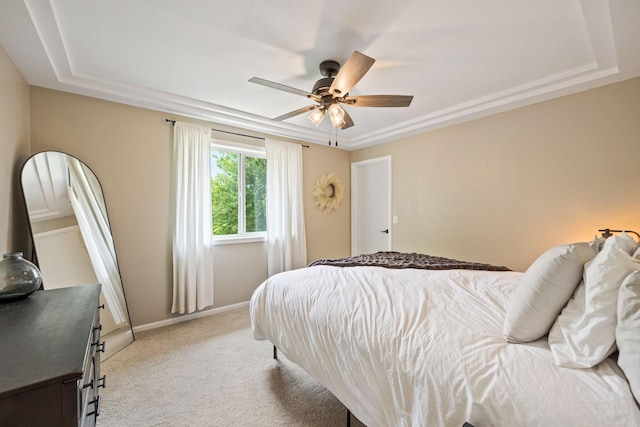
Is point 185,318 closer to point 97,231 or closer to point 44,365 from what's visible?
point 97,231

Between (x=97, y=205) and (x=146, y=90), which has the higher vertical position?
(x=146, y=90)

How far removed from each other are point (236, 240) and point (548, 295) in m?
3.32

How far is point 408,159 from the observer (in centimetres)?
418

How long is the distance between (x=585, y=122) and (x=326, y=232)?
344 centimetres

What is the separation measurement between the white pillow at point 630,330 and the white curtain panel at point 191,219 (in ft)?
11.2

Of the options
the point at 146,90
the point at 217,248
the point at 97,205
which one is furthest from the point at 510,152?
the point at 97,205

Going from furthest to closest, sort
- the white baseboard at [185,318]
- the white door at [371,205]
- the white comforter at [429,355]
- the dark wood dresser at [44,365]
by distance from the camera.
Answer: the white door at [371,205] → the white baseboard at [185,318] → the white comforter at [429,355] → the dark wood dresser at [44,365]

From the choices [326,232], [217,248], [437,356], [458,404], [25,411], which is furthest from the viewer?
[326,232]

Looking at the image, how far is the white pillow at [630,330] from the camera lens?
0.83 m

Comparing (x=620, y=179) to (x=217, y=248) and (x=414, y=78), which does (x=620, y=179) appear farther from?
(x=217, y=248)

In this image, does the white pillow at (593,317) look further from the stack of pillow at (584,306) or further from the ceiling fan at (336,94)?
the ceiling fan at (336,94)

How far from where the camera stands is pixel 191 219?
324 cm

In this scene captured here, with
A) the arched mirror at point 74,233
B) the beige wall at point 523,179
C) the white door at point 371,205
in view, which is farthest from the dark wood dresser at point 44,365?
the white door at point 371,205

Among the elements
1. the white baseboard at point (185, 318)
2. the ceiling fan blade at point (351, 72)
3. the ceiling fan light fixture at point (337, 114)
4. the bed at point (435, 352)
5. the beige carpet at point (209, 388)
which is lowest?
the beige carpet at point (209, 388)
